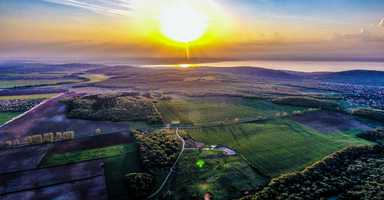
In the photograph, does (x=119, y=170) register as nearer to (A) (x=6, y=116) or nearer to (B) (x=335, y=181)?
(B) (x=335, y=181)

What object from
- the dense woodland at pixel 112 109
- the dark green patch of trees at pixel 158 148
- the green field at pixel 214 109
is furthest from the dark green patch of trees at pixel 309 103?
the dark green patch of trees at pixel 158 148

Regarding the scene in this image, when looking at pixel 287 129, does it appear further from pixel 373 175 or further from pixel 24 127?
pixel 24 127

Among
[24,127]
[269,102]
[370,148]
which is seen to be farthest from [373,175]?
[24,127]

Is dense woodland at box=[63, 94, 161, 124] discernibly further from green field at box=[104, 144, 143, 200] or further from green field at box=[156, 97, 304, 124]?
green field at box=[104, 144, 143, 200]

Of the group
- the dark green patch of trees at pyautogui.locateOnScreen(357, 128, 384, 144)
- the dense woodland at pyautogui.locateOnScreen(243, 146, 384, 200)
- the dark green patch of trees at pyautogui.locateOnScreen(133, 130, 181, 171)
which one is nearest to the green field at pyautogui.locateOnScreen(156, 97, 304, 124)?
the dark green patch of trees at pyautogui.locateOnScreen(133, 130, 181, 171)

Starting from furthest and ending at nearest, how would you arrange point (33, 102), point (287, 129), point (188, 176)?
1. point (33, 102)
2. point (287, 129)
3. point (188, 176)

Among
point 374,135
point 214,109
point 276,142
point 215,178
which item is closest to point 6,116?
point 214,109

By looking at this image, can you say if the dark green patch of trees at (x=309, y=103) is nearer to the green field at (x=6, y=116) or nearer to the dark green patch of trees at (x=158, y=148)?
the dark green patch of trees at (x=158, y=148)
